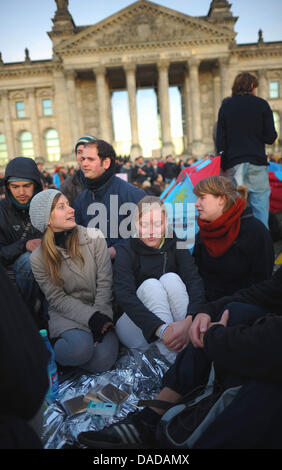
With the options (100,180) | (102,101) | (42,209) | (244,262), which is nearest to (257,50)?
(102,101)

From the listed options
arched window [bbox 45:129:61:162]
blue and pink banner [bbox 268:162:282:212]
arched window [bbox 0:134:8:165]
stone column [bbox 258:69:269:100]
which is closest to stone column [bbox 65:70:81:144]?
arched window [bbox 45:129:61:162]

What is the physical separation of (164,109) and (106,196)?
30.7 m

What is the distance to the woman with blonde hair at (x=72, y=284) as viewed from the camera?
2711 mm

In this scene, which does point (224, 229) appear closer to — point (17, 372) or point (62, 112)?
point (17, 372)

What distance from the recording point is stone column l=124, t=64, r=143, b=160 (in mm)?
30781

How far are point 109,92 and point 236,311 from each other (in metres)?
37.2

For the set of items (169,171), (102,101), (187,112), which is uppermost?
(102,101)

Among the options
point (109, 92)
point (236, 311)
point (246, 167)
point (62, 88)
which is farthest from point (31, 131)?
point (236, 311)

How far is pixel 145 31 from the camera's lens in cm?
3092

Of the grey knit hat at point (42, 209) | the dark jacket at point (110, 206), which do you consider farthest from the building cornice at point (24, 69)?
the grey knit hat at point (42, 209)

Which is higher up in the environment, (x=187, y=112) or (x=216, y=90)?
(x=216, y=90)

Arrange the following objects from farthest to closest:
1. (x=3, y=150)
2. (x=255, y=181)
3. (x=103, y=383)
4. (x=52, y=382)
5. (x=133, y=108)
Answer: (x=3, y=150), (x=133, y=108), (x=255, y=181), (x=103, y=383), (x=52, y=382)

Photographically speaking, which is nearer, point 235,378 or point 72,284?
point 235,378
